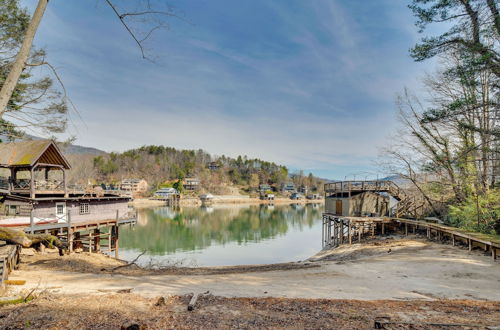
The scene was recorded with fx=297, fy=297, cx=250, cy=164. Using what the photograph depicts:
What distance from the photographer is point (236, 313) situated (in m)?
6.84

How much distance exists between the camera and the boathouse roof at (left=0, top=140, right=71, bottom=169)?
22594mm

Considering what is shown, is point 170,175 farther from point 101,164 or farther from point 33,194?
point 33,194

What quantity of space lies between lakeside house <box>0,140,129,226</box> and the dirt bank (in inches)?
424

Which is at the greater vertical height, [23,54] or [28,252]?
[23,54]

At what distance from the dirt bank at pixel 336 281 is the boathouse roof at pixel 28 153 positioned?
1149cm

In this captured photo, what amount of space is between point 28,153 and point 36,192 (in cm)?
310

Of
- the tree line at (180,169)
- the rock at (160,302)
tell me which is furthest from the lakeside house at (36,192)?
the tree line at (180,169)

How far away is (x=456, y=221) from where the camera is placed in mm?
23797

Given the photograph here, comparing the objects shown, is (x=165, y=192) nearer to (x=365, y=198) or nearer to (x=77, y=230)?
(x=77, y=230)

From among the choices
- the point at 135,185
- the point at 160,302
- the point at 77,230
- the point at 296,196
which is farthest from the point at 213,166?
the point at 160,302

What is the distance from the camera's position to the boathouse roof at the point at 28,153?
22594 millimetres

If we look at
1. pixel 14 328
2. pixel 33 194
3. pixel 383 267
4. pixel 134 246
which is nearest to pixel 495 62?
pixel 383 267

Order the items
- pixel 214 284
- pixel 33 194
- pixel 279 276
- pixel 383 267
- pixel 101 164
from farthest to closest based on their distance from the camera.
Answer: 1. pixel 101 164
2. pixel 33 194
3. pixel 383 267
4. pixel 279 276
5. pixel 214 284

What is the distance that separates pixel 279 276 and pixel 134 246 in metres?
29.2
